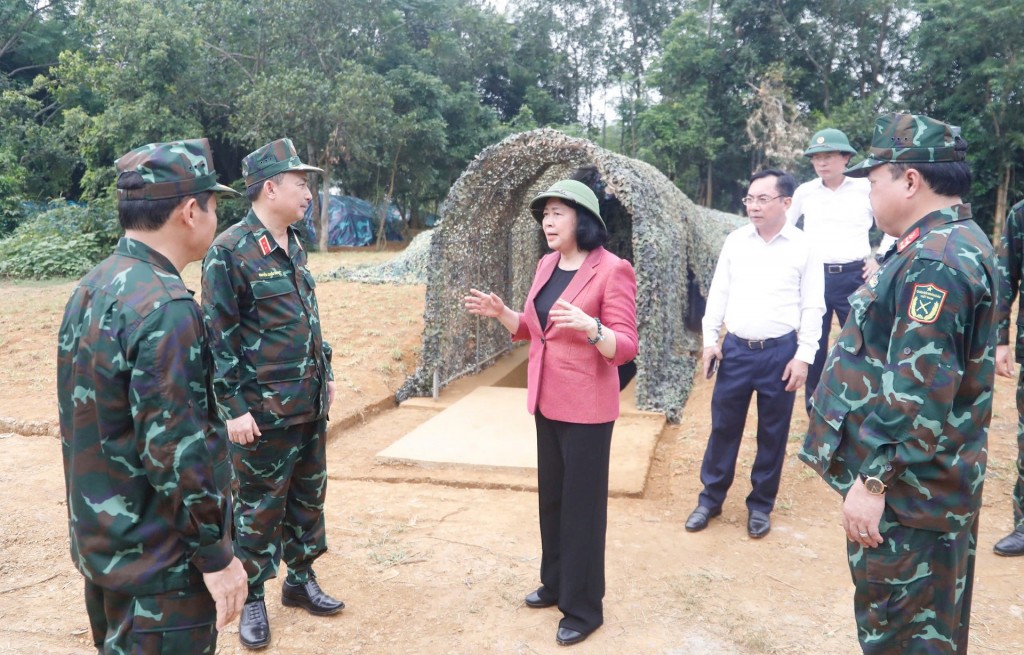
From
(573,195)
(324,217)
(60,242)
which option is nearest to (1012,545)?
(573,195)

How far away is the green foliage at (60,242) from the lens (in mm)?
12324

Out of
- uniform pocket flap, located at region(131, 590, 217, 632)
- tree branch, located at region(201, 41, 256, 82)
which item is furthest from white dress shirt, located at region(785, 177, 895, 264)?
tree branch, located at region(201, 41, 256, 82)

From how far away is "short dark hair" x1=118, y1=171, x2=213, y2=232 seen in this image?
5.54 ft

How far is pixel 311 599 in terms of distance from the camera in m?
3.04

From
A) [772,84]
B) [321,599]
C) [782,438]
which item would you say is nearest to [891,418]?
[782,438]

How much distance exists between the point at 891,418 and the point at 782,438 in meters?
1.97

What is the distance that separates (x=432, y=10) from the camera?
22969 millimetres

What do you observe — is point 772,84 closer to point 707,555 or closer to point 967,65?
point 967,65

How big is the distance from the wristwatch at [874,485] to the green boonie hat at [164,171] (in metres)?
1.86

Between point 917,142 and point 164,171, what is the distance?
193 centimetres

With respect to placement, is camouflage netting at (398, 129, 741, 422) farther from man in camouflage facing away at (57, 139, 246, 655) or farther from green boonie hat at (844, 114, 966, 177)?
man in camouflage facing away at (57, 139, 246, 655)

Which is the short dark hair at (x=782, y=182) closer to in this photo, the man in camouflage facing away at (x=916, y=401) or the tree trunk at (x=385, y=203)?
the man in camouflage facing away at (x=916, y=401)

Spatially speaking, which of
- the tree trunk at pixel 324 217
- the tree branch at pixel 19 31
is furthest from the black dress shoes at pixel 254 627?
the tree branch at pixel 19 31

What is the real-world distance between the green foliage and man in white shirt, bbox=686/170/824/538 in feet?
41.0
